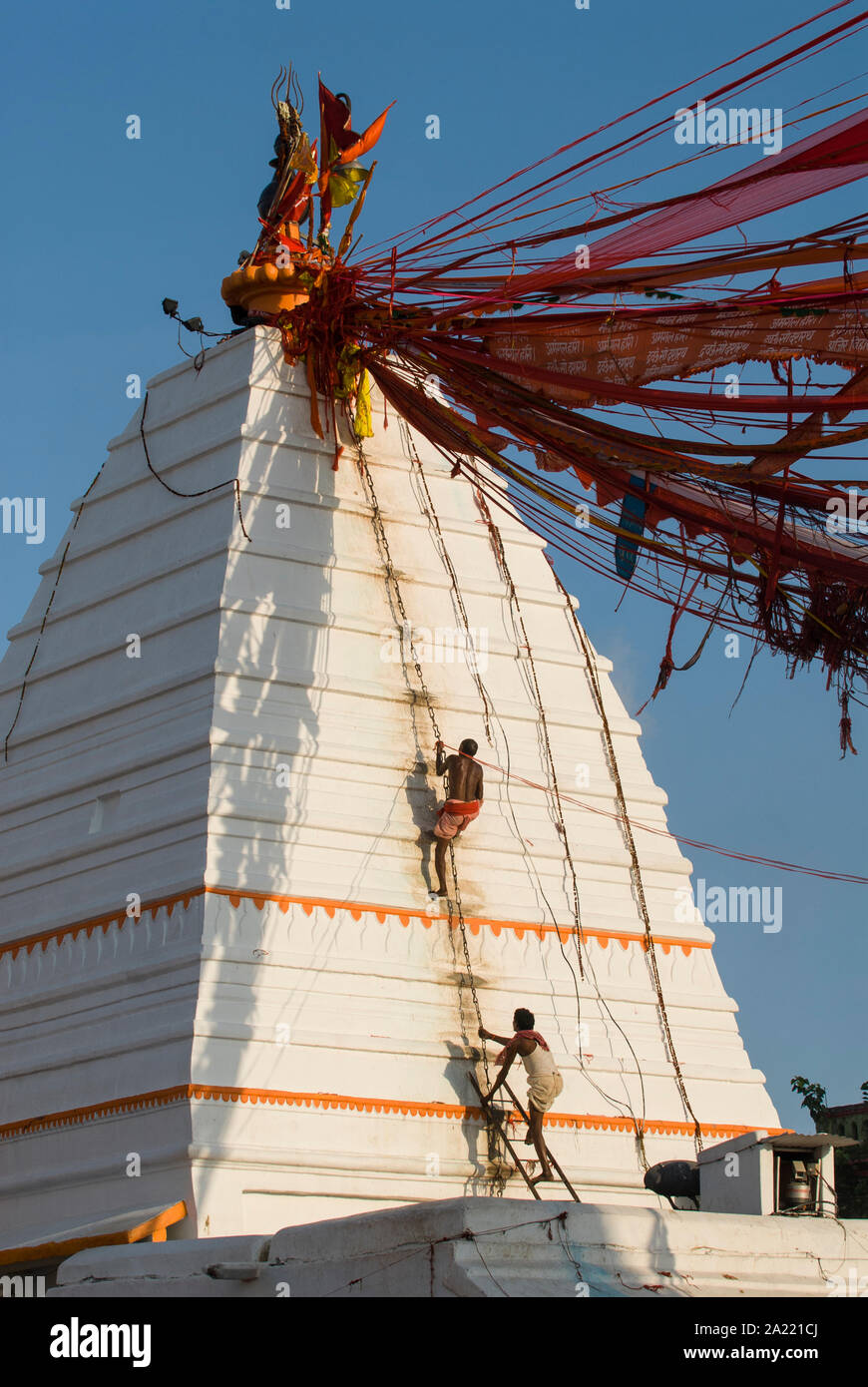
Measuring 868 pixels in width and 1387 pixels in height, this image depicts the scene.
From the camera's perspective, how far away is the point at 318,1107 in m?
14.3

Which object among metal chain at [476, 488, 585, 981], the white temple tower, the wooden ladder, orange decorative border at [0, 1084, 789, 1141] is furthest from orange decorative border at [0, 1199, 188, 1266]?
metal chain at [476, 488, 585, 981]

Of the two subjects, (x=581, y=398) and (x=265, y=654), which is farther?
(x=265, y=654)

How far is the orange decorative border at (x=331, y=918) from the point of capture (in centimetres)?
1490

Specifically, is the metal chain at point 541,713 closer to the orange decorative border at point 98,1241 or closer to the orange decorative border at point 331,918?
the orange decorative border at point 331,918

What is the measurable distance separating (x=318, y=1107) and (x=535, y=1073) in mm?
1743

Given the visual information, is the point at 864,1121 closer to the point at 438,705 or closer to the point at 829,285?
the point at 438,705

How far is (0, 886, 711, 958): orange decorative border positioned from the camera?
1490 cm

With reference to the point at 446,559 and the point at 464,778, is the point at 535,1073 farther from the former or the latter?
the point at 446,559

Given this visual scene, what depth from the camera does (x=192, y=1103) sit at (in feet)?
Answer: 45.0

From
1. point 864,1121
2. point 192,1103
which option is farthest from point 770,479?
point 864,1121

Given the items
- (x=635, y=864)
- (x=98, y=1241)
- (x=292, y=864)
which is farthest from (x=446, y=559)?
(x=98, y=1241)

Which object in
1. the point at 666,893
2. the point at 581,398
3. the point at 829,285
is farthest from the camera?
the point at 666,893

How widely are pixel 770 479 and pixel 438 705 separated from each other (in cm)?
450

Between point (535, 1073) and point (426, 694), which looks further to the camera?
point (426, 694)
